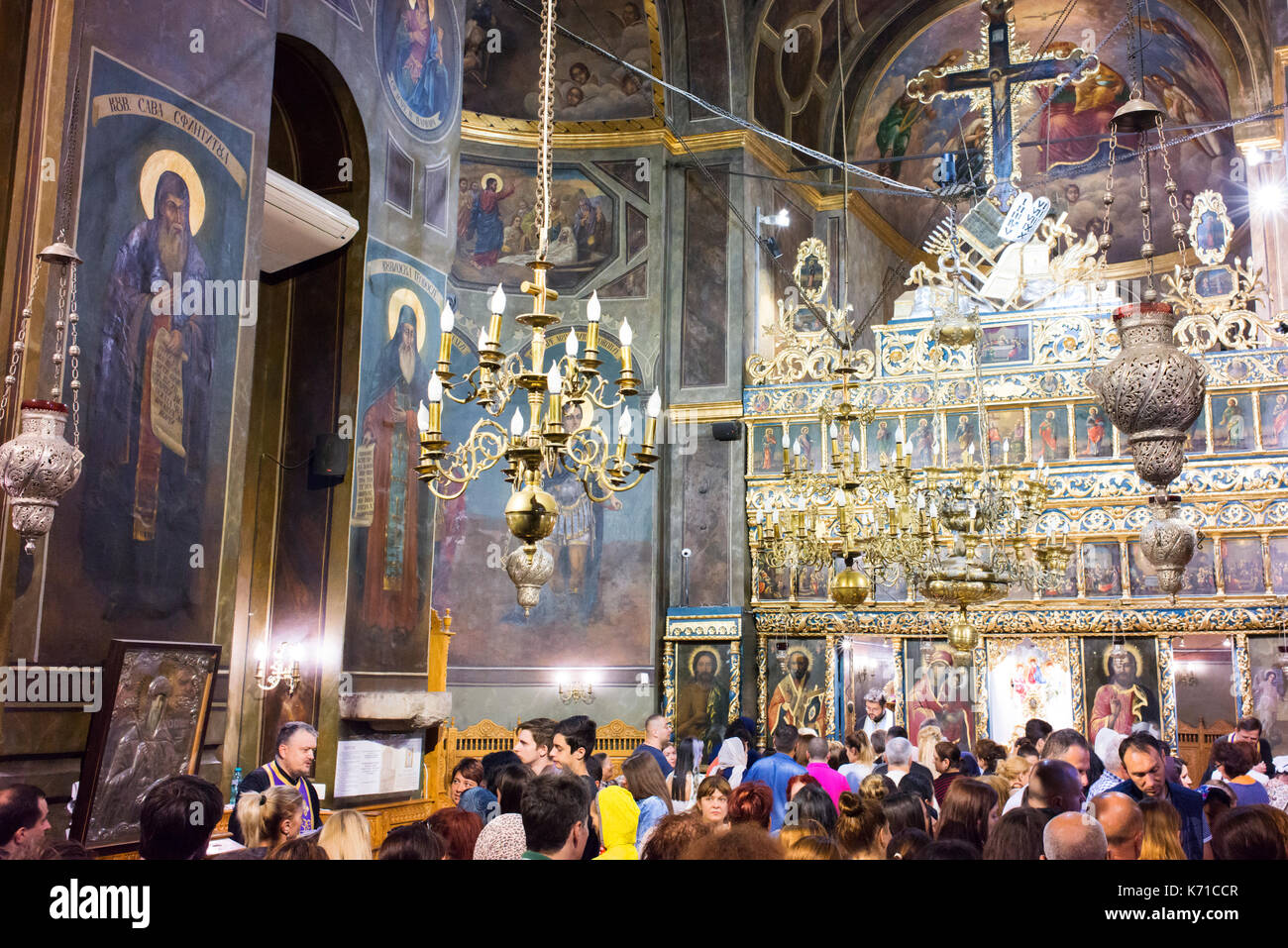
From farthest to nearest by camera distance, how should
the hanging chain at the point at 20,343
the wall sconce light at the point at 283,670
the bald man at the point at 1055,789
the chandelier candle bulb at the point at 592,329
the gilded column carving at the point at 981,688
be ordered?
the gilded column carving at the point at 981,688
the wall sconce light at the point at 283,670
the hanging chain at the point at 20,343
the chandelier candle bulb at the point at 592,329
the bald man at the point at 1055,789

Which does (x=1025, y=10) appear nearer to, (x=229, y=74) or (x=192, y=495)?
(x=229, y=74)

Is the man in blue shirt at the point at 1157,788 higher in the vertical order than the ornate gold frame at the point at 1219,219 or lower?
lower

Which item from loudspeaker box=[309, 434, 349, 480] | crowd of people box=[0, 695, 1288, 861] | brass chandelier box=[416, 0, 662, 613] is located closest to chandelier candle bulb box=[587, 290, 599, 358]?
brass chandelier box=[416, 0, 662, 613]

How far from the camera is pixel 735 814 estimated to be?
15.5 ft

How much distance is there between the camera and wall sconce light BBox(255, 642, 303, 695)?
30.6 feet

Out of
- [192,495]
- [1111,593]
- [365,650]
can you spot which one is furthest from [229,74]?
[1111,593]

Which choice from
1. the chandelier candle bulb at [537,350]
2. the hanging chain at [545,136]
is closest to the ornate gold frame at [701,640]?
the chandelier candle bulb at [537,350]

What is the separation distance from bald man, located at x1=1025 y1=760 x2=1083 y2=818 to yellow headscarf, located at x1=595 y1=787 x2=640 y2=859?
1520 mm

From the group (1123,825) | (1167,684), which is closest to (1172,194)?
(1123,825)

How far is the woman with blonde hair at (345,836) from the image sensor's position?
367 centimetres

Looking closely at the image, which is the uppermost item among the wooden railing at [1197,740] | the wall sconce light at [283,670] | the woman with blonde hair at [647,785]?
the wall sconce light at [283,670]

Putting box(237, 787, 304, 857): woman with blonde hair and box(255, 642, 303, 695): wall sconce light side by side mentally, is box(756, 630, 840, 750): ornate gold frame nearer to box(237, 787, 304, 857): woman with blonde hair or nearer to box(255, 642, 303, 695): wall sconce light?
box(255, 642, 303, 695): wall sconce light

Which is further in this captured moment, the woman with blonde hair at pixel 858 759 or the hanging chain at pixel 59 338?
the woman with blonde hair at pixel 858 759
